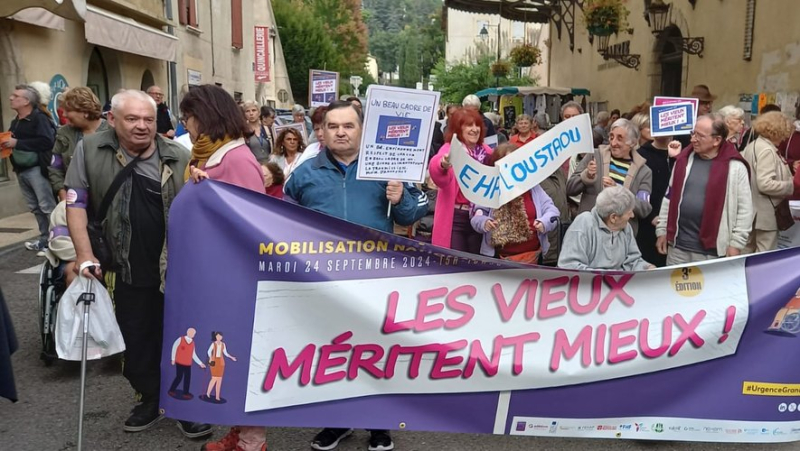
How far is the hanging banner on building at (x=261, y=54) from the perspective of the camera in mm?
38156

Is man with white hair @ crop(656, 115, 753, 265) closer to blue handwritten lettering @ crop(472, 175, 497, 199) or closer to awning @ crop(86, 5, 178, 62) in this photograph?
blue handwritten lettering @ crop(472, 175, 497, 199)

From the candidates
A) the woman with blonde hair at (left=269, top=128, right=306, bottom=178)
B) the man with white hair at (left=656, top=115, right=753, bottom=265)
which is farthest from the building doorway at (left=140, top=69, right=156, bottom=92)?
the man with white hair at (left=656, top=115, right=753, bottom=265)

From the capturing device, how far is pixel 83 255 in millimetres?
3734

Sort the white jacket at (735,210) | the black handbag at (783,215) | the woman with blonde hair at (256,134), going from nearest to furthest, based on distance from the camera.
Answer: the white jacket at (735,210) → the black handbag at (783,215) → the woman with blonde hair at (256,134)

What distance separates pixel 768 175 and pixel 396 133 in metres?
3.64

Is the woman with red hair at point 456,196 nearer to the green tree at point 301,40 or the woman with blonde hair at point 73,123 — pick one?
the woman with blonde hair at point 73,123

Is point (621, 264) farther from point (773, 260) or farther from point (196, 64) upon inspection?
point (196, 64)

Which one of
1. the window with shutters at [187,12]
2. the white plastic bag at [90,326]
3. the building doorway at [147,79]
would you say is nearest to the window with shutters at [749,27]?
the white plastic bag at [90,326]

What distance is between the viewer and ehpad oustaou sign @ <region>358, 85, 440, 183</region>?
3490mm

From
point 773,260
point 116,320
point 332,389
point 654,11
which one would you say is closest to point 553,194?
point 773,260

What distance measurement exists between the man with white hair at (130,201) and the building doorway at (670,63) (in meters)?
14.1

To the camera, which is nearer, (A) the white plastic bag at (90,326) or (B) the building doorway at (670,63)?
(A) the white plastic bag at (90,326)

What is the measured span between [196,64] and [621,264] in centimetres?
2179

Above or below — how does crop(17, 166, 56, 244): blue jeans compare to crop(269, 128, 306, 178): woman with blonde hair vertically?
below
